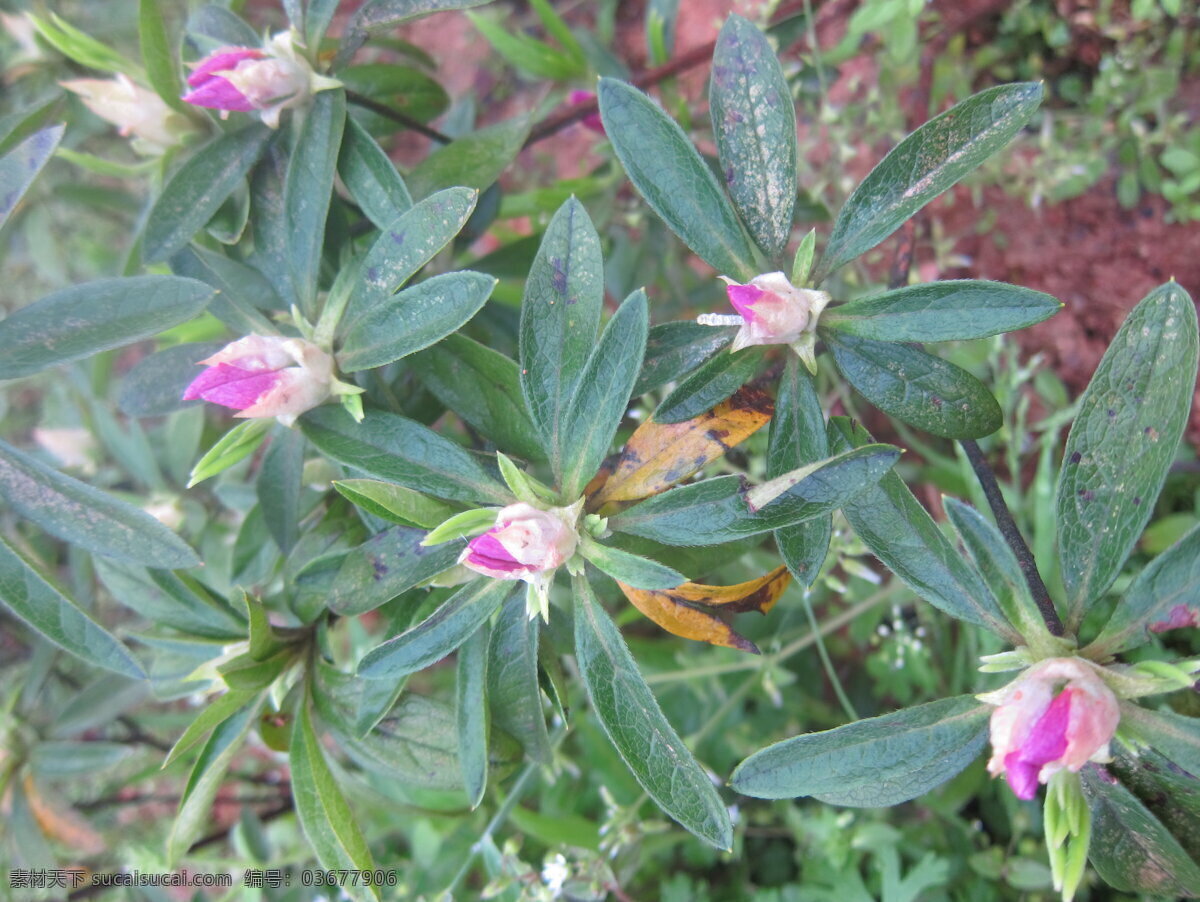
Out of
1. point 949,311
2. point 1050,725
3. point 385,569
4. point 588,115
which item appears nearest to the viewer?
point 1050,725

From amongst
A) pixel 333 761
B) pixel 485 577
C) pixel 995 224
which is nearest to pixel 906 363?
pixel 485 577

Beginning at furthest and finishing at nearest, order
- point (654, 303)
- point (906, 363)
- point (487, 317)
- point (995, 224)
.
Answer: point (995, 224), point (654, 303), point (487, 317), point (906, 363)

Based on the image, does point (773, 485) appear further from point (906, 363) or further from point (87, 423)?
point (87, 423)

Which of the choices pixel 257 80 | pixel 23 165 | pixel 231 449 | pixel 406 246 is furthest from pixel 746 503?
pixel 23 165

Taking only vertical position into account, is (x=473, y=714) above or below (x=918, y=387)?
below

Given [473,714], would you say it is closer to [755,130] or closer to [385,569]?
[385,569]

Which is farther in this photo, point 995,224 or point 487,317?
point 995,224

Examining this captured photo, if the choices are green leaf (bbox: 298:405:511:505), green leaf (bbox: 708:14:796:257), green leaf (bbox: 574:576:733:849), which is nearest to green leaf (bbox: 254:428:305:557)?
green leaf (bbox: 298:405:511:505)
